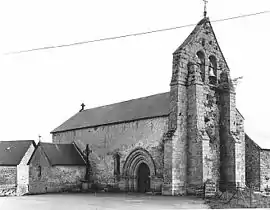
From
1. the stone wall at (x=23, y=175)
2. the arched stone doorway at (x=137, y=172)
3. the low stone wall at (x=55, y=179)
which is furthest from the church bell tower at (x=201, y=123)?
the stone wall at (x=23, y=175)

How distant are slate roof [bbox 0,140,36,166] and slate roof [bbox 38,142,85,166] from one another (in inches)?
560

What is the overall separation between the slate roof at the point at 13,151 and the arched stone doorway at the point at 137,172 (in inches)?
865

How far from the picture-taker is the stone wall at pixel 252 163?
3278 cm

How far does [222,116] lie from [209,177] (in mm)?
5166

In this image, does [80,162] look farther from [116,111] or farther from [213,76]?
[213,76]

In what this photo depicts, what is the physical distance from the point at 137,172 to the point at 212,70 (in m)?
9.70

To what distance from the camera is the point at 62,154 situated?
123 feet

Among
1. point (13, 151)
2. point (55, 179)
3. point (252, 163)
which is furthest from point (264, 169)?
point (13, 151)

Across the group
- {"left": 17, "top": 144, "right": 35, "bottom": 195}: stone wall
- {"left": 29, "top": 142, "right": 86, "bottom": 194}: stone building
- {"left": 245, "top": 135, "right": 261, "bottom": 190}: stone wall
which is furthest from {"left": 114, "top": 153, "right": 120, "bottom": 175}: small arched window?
{"left": 17, "top": 144, "right": 35, "bottom": 195}: stone wall

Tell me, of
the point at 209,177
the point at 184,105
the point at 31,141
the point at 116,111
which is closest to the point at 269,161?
the point at 209,177

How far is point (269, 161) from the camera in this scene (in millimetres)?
33250

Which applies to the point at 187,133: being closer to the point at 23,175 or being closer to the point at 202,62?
the point at 202,62

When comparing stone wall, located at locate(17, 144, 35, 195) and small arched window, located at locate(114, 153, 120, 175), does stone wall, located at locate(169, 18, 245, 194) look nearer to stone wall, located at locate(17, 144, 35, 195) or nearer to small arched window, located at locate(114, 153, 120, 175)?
small arched window, located at locate(114, 153, 120, 175)

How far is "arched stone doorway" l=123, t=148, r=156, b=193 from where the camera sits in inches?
1257
